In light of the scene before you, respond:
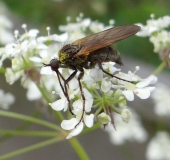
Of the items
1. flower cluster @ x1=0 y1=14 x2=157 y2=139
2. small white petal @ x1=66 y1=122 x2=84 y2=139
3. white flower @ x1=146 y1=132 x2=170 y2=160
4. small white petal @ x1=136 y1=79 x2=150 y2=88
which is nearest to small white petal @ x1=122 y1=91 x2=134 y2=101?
flower cluster @ x1=0 y1=14 x2=157 y2=139

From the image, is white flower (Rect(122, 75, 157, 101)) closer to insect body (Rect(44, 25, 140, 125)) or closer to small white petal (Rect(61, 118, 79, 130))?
insect body (Rect(44, 25, 140, 125))

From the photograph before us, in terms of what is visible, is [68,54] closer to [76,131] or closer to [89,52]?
[89,52]

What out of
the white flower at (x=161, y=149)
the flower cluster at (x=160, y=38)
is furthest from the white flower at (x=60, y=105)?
the white flower at (x=161, y=149)

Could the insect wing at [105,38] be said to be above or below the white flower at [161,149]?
above

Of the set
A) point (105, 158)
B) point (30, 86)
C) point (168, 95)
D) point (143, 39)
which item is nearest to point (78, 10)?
point (143, 39)

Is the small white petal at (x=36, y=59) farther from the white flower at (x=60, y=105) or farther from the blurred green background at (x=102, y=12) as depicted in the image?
the blurred green background at (x=102, y=12)

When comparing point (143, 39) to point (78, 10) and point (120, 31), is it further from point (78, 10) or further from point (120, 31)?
point (120, 31)
